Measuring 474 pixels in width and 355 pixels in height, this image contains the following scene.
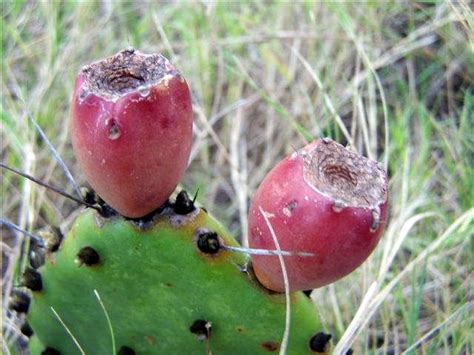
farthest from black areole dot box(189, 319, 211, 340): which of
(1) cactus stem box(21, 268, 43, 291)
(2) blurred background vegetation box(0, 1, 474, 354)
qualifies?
(2) blurred background vegetation box(0, 1, 474, 354)

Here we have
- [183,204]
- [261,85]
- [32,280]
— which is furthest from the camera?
[261,85]

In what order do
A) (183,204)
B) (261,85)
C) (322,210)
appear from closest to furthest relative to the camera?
(322,210), (183,204), (261,85)

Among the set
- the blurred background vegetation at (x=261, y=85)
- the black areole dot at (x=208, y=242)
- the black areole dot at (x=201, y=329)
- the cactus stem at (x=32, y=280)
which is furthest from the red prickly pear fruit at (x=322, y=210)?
the blurred background vegetation at (x=261, y=85)

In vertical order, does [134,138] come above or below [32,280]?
above

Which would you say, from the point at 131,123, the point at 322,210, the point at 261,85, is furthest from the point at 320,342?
the point at 261,85

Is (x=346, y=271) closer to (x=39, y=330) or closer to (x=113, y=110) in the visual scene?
(x=113, y=110)

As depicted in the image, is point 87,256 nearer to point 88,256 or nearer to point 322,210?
point 88,256
